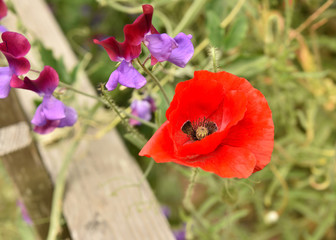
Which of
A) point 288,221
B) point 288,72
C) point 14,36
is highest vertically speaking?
point 14,36

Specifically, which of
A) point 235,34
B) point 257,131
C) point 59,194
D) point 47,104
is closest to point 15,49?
point 47,104

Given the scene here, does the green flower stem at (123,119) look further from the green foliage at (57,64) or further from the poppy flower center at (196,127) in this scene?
the green foliage at (57,64)

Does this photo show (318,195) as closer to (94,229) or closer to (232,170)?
(94,229)

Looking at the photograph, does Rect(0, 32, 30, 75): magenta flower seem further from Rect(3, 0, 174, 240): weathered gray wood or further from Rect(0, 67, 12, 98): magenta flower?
Rect(3, 0, 174, 240): weathered gray wood

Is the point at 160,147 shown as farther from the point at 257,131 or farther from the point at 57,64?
the point at 57,64

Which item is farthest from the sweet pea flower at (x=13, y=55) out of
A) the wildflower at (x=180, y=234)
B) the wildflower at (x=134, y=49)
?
the wildflower at (x=180, y=234)

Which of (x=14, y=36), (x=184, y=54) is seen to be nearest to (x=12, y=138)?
(x=14, y=36)
